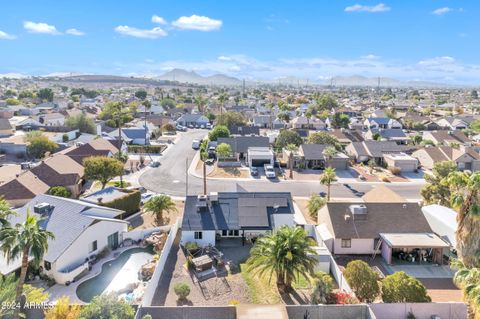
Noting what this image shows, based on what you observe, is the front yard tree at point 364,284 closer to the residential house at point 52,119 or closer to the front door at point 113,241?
the front door at point 113,241

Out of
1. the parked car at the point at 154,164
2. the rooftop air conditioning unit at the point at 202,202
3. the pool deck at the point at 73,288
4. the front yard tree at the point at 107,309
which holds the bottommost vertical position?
the pool deck at the point at 73,288

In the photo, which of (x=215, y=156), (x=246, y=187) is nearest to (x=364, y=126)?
(x=215, y=156)

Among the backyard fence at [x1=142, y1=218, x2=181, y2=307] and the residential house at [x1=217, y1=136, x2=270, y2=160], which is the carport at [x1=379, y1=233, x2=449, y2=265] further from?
the residential house at [x1=217, y1=136, x2=270, y2=160]

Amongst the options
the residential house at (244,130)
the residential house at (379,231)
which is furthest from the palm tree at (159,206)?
the residential house at (244,130)

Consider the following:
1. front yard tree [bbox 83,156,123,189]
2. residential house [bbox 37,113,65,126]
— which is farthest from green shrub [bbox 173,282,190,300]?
residential house [bbox 37,113,65,126]

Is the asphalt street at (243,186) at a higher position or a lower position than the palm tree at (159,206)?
lower
